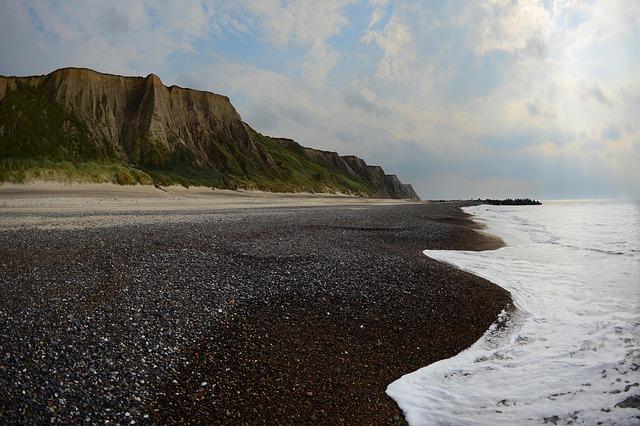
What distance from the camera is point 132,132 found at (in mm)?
83750

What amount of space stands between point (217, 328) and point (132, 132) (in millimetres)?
87526

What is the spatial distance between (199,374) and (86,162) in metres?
→ 71.6

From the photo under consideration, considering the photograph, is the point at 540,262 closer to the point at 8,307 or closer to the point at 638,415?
the point at 638,415

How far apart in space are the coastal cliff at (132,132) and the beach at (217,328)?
57529 mm

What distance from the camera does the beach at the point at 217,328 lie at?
5.57 meters

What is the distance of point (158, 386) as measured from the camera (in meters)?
5.79

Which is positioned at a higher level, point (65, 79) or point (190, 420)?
point (65, 79)

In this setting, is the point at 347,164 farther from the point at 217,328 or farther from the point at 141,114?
the point at 217,328

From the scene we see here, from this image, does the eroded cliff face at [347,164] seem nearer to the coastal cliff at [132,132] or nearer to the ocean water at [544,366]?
the coastal cliff at [132,132]

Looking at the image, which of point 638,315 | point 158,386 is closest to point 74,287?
point 158,386

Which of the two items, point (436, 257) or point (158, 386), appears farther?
point (436, 257)

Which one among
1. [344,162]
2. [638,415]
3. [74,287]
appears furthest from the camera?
[344,162]

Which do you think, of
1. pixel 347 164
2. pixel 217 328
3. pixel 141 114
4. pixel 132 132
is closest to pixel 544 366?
pixel 217 328

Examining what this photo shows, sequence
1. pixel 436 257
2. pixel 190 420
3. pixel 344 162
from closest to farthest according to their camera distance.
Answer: pixel 190 420
pixel 436 257
pixel 344 162
